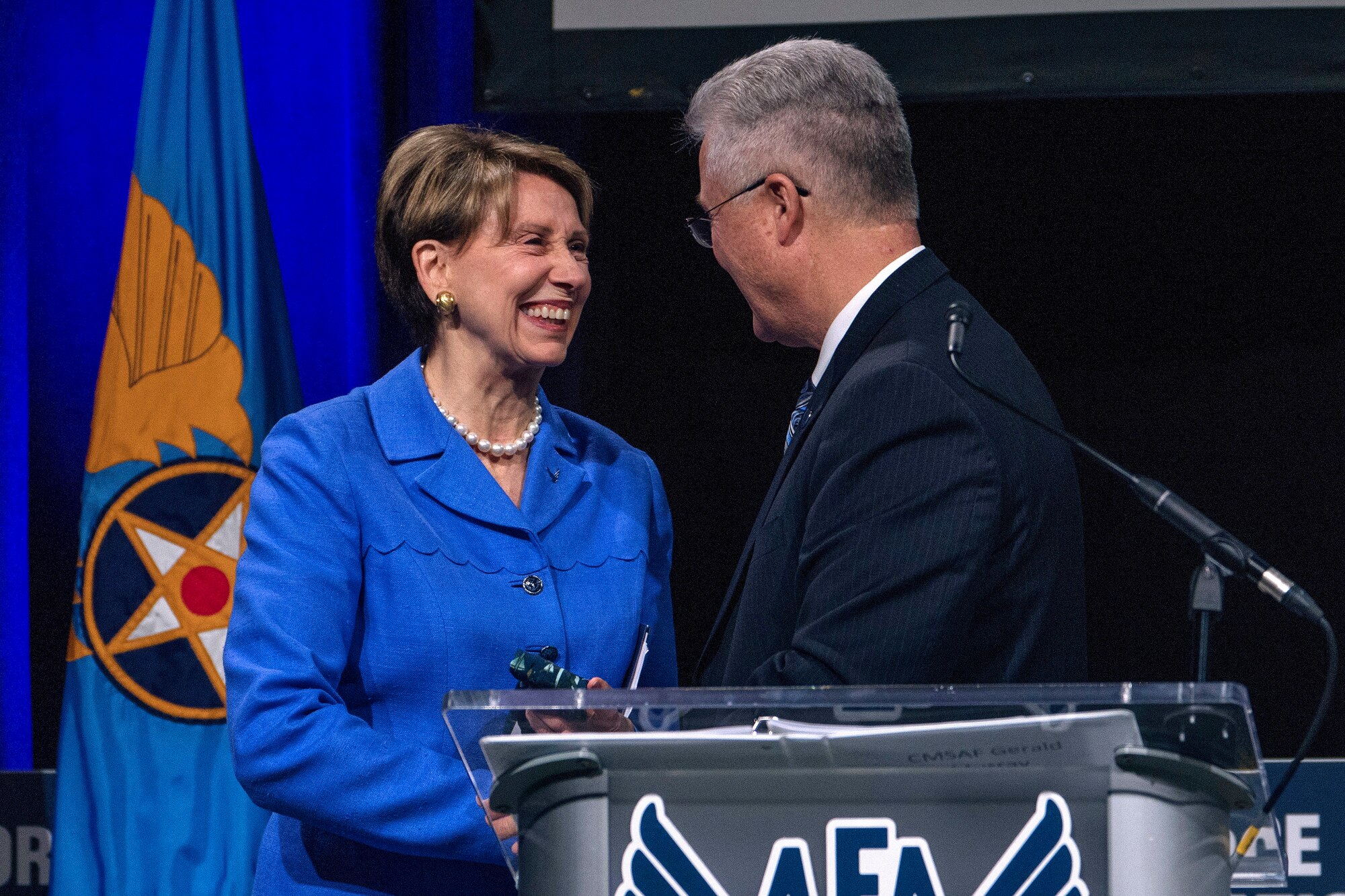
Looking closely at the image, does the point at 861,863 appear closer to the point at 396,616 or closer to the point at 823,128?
the point at 396,616

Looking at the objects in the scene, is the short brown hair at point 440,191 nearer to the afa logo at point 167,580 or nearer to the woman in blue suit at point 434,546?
the woman in blue suit at point 434,546

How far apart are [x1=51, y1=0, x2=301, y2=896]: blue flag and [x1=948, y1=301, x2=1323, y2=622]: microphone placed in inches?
78.6

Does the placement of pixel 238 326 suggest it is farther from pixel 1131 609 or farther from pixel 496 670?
pixel 1131 609

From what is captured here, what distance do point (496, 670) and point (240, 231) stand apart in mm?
1488

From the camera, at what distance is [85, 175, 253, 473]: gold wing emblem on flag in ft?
9.42

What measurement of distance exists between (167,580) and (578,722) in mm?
2125

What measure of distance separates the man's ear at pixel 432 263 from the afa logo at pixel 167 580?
106 cm

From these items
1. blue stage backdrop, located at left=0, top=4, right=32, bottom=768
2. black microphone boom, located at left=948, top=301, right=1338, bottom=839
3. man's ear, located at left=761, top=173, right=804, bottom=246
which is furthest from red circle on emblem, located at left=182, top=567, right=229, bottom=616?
black microphone boom, located at left=948, top=301, right=1338, bottom=839

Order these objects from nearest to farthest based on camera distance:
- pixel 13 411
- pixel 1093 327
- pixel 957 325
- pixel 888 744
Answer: pixel 888 744 → pixel 957 325 → pixel 1093 327 → pixel 13 411

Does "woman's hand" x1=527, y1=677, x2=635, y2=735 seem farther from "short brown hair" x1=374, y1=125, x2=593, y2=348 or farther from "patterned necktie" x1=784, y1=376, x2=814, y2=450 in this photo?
"short brown hair" x1=374, y1=125, x2=593, y2=348

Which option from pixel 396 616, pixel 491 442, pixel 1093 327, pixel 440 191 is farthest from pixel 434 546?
pixel 1093 327

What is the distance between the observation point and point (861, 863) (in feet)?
3.07

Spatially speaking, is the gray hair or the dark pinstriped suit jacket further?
the gray hair

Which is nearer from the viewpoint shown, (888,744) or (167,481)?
(888,744)
